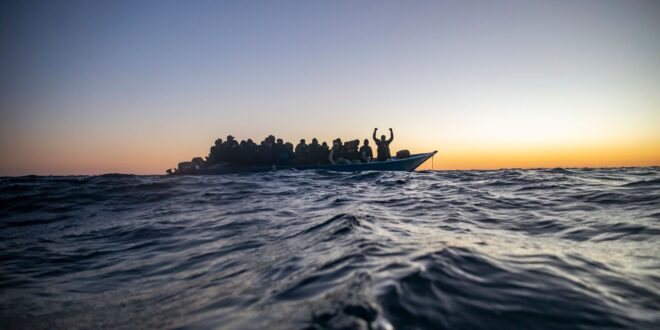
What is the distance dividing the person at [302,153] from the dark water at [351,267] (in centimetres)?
1317

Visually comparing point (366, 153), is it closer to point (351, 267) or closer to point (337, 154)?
point (337, 154)

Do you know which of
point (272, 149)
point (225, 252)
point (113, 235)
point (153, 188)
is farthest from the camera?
point (272, 149)

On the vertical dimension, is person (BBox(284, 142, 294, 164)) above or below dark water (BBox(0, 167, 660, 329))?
above

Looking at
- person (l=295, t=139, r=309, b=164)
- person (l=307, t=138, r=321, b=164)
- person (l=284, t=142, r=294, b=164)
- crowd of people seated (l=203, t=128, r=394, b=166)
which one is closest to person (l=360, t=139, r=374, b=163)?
crowd of people seated (l=203, t=128, r=394, b=166)

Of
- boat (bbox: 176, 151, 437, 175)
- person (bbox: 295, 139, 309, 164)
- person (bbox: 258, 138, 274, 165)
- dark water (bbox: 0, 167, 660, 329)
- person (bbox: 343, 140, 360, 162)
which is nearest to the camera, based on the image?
dark water (bbox: 0, 167, 660, 329)

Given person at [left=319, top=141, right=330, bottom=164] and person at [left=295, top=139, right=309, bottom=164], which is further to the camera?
person at [left=295, top=139, right=309, bottom=164]

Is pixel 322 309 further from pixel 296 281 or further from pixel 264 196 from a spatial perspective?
pixel 264 196

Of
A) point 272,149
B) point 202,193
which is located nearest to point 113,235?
point 202,193

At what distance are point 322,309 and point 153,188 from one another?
1144 cm

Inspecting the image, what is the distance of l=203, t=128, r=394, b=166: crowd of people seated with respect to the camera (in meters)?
19.9

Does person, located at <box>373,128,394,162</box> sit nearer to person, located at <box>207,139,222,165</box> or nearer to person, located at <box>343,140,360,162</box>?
person, located at <box>343,140,360,162</box>

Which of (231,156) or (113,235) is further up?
(231,156)

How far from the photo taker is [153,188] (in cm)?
1162

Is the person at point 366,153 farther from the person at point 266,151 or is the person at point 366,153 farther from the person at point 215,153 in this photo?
the person at point 215,153
